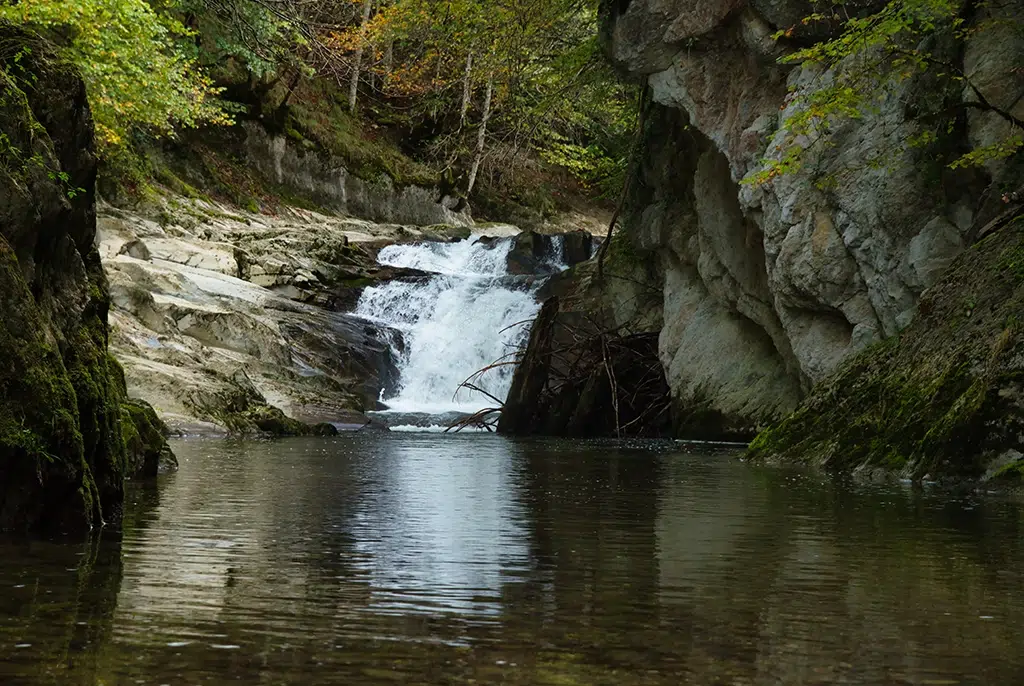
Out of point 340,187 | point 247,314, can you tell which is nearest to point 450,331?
point 247,314

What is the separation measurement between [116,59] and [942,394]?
59.5 feet

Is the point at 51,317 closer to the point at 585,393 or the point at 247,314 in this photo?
the point at 585,393

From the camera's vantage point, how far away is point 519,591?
4.62 metres

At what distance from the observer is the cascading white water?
2783 cm

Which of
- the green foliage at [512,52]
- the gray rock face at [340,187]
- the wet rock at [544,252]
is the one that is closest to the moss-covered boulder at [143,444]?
the green foliage at [512,52]

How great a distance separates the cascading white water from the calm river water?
18.5m

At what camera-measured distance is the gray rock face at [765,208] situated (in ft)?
51.7

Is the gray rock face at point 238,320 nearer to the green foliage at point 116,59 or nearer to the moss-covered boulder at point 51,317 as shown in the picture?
the green foliage at point 116,59

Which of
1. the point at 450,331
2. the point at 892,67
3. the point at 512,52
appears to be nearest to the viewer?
the point at 892,67

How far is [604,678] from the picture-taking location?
3180mm

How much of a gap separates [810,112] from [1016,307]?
11.4 ft

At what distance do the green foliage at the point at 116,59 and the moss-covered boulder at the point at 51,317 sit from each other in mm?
13651

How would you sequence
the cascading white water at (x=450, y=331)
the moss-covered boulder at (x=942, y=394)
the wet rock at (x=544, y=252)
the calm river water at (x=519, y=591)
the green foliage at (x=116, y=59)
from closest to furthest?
the calm river water at (x=519, y=591) < the moss-covered boulder at (x=942, y=394) < the green foliage at (x=116, y=59) < the cascading white water at (x=450, y=331) < the wet rock at (x=544, y=252)

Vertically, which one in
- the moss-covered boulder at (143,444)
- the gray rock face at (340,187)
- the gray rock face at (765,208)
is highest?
the gray rock face at (340,187)
